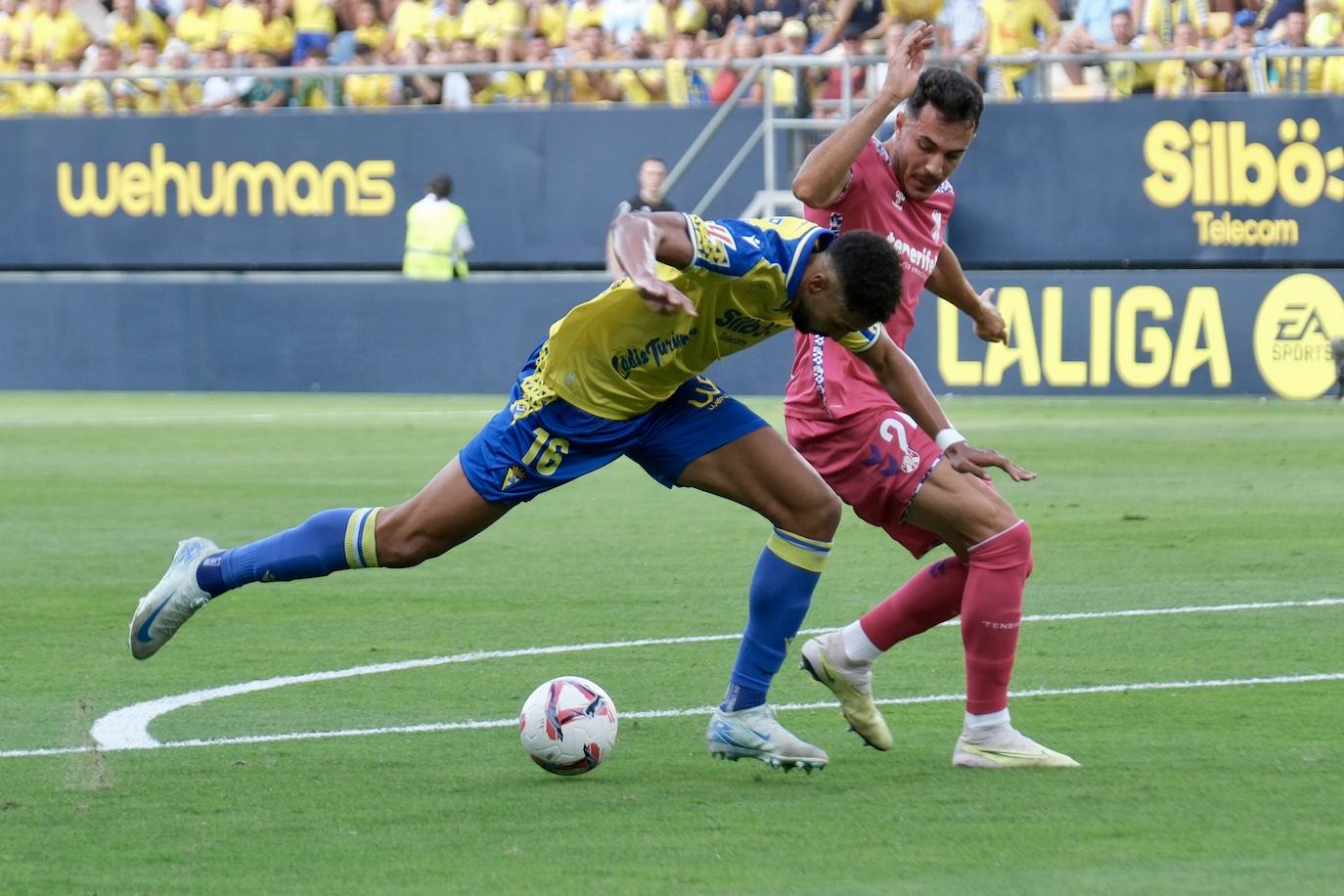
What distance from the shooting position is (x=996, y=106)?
882 inches

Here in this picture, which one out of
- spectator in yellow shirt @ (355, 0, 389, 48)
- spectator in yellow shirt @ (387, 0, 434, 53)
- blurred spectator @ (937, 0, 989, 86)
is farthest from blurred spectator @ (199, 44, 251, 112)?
blurred spectator @ (937, 0, 989, 86)

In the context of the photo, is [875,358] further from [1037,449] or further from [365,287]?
[365,287]

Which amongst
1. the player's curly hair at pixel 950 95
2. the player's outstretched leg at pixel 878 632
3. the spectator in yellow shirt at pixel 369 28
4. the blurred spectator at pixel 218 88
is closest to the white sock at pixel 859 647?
the player's outstretched leg at pixel 878 632

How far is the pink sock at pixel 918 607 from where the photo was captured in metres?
6.71

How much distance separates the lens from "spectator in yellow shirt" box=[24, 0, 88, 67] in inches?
1062

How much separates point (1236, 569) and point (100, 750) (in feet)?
19.2

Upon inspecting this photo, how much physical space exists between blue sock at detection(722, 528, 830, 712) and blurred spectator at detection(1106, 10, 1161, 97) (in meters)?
16.4

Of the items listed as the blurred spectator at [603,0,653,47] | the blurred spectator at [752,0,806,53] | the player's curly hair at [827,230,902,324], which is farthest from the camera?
Result: the blurred spectator at [603,0,653,47]

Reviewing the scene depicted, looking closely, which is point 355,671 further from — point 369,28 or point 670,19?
point 369,28

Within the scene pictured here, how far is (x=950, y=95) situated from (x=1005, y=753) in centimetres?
194

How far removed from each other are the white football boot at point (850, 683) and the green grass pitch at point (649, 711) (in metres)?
0.09

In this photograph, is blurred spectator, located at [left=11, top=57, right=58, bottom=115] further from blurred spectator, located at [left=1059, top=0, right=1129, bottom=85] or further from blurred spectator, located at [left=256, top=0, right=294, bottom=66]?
blurred spectator, located at [left=1059, top=0, right=1129, bottom=85]

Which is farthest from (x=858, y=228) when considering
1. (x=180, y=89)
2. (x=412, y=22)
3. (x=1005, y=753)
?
(x=180, y=89)

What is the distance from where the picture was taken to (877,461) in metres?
6.53
